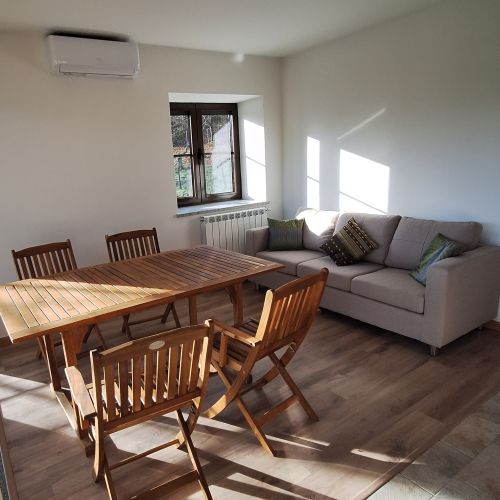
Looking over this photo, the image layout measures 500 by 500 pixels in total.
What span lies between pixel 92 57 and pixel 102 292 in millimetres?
2277

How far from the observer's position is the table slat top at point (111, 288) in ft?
7.30

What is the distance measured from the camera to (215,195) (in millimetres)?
5508

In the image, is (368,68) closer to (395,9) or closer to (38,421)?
(395,9)

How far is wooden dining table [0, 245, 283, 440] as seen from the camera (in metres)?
2.23

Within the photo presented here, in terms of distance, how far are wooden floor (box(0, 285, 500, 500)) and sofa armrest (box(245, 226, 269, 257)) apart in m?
1.60

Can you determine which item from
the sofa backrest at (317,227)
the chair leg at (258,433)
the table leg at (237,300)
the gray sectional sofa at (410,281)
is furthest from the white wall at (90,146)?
the chair leg at (258,433)

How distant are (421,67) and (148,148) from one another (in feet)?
8.94

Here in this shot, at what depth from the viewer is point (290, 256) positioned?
4.50 m

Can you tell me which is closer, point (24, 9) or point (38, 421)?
point (38, 421)

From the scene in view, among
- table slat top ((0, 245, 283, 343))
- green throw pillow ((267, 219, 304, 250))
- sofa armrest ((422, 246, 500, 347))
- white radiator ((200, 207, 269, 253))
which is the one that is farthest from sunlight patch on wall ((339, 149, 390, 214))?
table slat top ((0, 245, 283, 343))

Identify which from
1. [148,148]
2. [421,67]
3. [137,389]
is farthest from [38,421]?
[421,67]

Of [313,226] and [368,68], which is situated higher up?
[368,68]

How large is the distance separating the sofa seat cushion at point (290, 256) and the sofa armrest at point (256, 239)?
7 cm

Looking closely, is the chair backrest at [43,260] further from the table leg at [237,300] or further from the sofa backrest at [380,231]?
the sofa backrest at [380,231]
